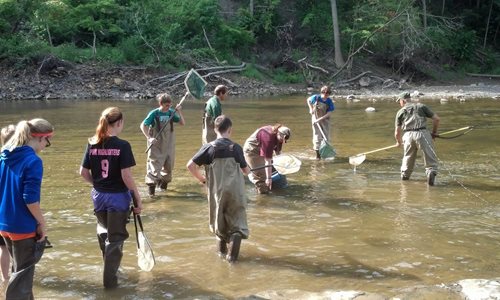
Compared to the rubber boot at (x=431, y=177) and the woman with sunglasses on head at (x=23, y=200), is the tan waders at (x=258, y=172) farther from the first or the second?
the woman with sunglasses on head at (x=23, y=200)

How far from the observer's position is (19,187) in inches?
171

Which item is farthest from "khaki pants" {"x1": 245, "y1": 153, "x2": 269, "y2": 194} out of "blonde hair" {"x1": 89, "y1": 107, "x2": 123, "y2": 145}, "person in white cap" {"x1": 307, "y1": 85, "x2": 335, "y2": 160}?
"blonde hair" {"x1": 89, "y1": 107, "x2": 123, "y2": 145}

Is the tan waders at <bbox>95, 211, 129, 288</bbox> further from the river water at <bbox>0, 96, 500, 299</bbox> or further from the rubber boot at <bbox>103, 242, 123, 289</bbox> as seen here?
the river water at <bbox>0, 96, 500, 299</bbox>

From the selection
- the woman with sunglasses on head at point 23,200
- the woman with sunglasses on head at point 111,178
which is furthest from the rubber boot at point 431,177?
the woman with sunglasses on head at point 23,200

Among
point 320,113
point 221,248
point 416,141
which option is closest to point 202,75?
point 320,113

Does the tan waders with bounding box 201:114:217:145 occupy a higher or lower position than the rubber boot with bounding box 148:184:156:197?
higher

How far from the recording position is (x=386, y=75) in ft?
123

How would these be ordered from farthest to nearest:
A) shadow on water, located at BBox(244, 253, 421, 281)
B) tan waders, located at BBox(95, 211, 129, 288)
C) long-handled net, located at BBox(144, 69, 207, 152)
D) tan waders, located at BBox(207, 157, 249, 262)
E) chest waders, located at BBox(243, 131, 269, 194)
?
long-handled net, located at BBox(144, 69, 207, 152), chest waders, located at BBox(243, 131, 269, 194), tan waders, located at BBox(207, 157, 249, 262), shadow on water, located at BBox(244, 253, 421, 281), tan waders, located at BBox(95, 211, 129, 288)

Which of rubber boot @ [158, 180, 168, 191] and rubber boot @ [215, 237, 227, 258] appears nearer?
rubber boot @ [215, 237, 227, 258]

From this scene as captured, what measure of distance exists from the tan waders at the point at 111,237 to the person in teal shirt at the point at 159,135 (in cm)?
357

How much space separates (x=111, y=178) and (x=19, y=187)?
0.97 meters

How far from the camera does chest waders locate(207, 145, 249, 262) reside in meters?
5.95

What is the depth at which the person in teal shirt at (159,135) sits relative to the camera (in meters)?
8.90

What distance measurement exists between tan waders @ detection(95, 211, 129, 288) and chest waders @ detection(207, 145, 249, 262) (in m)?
Result: 1.09
